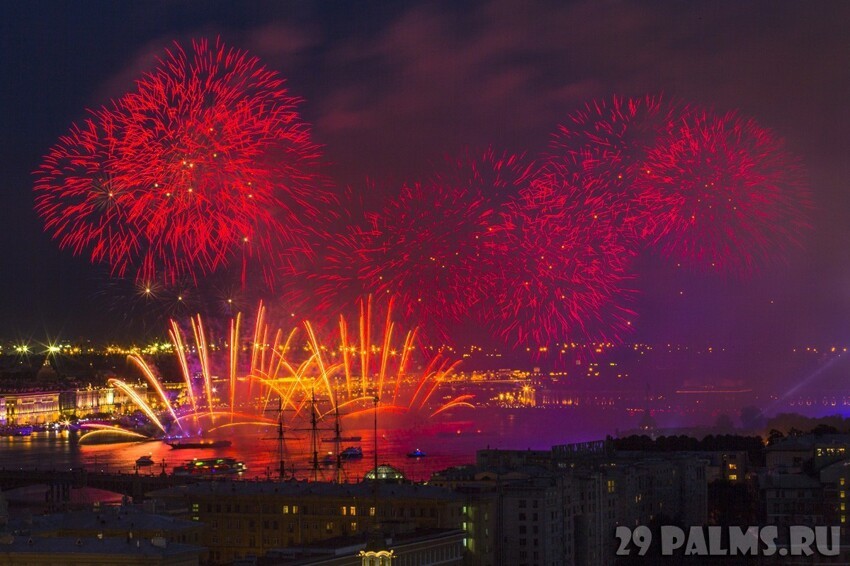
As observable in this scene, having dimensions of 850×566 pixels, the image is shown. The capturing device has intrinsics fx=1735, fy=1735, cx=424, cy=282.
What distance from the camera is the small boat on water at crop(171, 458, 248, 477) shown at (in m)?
45.8

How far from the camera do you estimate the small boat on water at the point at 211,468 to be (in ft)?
150

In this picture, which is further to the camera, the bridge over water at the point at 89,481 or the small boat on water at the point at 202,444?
the small boat on water at the point at 202,444

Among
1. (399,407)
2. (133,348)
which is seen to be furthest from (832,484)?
(133,348)

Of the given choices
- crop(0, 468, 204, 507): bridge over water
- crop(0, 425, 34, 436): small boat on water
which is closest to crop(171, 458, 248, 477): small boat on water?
crop(0, 468, 204, 507): bridge over water

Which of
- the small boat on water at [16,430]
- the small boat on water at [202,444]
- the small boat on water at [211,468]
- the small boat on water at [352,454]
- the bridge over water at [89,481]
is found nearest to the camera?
the bridge over water at [89,481]

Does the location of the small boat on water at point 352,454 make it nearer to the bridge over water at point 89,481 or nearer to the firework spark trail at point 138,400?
the firework spark trail at point 138,400

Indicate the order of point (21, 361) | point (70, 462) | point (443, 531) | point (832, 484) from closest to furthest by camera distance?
point (443, 531), point (832, 484), point (70, 462), point (21, 361)

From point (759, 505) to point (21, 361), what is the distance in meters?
82.7

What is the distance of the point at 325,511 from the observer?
2673 cm

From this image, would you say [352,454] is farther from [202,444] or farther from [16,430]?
[16,430]

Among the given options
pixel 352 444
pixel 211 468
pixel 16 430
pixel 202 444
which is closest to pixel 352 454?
pixel 211 468

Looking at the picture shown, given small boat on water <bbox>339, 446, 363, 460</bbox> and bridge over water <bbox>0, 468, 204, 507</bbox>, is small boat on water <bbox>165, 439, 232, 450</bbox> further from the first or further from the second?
bridge over water <bbox>0, 468, 204, 507</bbox>

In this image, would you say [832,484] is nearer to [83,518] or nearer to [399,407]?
[83,518]

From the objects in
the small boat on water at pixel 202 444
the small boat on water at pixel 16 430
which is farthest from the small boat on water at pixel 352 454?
the small boat on water at pixel 16 430
